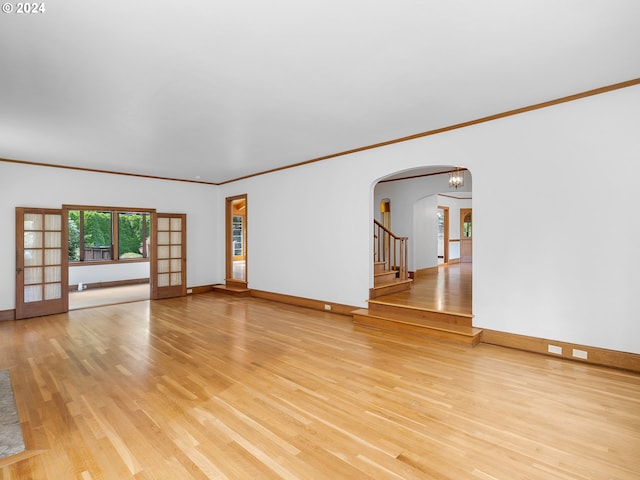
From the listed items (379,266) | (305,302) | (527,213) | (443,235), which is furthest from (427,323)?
(443,235)

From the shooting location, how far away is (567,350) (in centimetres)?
370

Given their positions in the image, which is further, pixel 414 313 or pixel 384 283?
pixel 384 283

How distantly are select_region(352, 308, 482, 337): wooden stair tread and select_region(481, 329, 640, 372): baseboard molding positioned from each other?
22cm

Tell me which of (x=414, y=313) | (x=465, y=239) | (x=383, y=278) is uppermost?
(x=465, y=239)

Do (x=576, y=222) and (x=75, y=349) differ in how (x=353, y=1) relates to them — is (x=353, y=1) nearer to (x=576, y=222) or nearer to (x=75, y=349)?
(x=576, y=222)

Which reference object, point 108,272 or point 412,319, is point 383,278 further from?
point 108,272

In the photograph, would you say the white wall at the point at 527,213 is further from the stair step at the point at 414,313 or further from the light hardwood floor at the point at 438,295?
the light hardwood floor at the point at 438,295

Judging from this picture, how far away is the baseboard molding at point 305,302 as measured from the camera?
238 inches

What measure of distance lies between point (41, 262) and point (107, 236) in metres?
4.09

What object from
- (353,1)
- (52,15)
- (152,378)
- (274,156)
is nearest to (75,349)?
(152,378)

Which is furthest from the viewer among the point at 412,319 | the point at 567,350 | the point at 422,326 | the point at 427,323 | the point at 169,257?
the point at 169,257

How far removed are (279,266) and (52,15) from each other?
564 centimetres

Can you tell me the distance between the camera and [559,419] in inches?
100.0

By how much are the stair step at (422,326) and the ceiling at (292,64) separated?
9.11 ft
